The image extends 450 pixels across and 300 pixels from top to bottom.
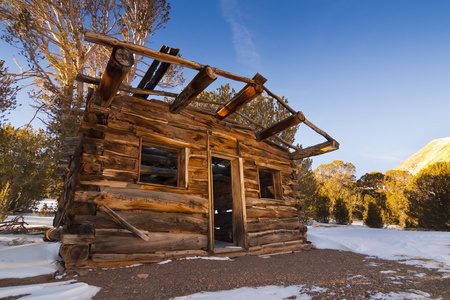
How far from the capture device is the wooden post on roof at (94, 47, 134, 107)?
3.38 meters

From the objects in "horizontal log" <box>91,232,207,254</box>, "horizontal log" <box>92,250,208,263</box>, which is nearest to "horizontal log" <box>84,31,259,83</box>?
"horizontal log" <box>91,232,207,254</box>

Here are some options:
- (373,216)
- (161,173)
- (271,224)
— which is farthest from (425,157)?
(161,173)

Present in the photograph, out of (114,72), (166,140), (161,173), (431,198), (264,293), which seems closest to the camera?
(264,293)

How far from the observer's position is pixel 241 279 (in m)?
3.83

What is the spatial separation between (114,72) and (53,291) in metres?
2.90

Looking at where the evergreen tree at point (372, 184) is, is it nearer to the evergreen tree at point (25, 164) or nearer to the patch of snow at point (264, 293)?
the patch of snow at point (264, 293)

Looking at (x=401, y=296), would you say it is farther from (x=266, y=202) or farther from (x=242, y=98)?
(x=266, y=202)

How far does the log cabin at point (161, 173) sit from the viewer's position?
14.0 feet

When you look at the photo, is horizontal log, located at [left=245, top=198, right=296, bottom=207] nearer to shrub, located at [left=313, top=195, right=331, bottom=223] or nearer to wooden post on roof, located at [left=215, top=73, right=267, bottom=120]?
wooden post on roof, located at [left=215, top=73, right=267, bottom=120]

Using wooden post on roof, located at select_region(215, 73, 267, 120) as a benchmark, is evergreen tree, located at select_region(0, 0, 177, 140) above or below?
above

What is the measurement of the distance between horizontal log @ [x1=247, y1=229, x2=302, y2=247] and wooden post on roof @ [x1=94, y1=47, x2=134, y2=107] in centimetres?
482

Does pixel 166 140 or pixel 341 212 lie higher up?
pixel 166 140

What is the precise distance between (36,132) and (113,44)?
1398cm

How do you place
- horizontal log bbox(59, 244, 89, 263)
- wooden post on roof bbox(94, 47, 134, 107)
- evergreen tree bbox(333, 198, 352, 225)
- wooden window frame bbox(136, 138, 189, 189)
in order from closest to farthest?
1. wooden post on roof bbox(94, 47, 134, 107)
2. horizontal log bbox(59, 244, 89, 263)
3. wooden window frame bbox(136, 138, 189, 189)
4. evergreen tree bbox(333, 198, 352, 225)
